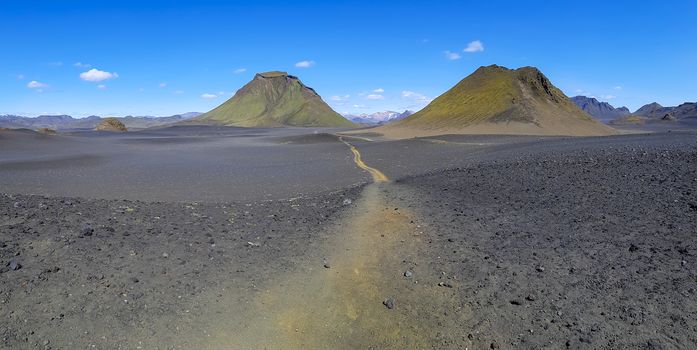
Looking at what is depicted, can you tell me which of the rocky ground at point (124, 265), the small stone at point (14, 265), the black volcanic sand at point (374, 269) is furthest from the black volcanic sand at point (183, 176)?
the small stone at point (14, 265)

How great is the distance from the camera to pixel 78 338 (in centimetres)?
494

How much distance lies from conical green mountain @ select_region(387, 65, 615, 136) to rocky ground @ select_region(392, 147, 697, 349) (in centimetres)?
3650

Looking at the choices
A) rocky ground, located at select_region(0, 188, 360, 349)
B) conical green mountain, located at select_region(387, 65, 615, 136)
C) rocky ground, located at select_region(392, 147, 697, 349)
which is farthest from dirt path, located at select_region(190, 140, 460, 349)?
conical green mountain, located at select_region(387, 65, 615, 136)

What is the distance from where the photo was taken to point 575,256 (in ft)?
23.0

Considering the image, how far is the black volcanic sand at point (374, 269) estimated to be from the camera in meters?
5.27

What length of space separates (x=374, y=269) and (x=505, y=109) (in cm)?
4869

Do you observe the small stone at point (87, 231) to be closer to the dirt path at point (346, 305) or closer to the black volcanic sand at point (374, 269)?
the black volcanic sand at point (374, 269)

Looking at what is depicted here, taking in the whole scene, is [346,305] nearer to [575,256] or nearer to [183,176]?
[575,256]

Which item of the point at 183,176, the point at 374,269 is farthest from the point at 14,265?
the point at 183,176

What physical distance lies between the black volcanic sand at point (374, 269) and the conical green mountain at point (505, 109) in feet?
121

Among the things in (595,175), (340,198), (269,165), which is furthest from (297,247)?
(269,165)

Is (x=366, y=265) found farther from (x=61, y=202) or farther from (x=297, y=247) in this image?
(x=61, y=202)

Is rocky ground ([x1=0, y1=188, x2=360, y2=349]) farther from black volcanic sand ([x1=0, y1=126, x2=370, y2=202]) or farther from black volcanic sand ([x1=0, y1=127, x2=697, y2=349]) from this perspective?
black volcanic sand ([x1=0, y1=126, x2=370, y2=202])

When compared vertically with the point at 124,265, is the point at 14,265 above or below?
above
